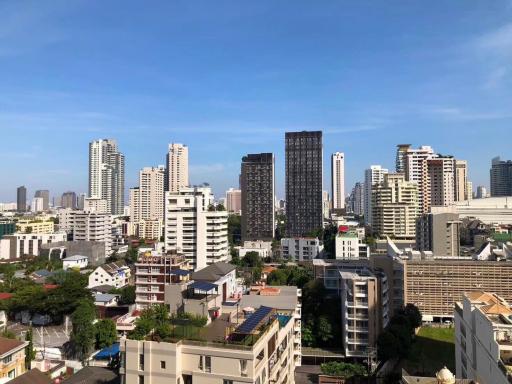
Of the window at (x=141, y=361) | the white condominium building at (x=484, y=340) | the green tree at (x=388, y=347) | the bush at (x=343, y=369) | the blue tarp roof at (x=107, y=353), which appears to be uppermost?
the window at (x=141, y=361)

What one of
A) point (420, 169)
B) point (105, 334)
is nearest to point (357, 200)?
point (420, 169)

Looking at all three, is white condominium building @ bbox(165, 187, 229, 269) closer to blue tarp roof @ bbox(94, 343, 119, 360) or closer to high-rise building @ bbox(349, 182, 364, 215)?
blue tarp roof @ bbox(94, 343, 119, 360)

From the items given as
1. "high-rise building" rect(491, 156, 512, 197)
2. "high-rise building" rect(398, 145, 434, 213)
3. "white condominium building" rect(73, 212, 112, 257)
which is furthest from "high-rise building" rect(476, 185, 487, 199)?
"white condominium building" rect(73, 212, 112, 257)

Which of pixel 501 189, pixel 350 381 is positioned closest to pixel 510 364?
pixel 350 381

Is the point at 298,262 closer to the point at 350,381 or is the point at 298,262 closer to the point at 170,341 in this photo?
the point at 350,381

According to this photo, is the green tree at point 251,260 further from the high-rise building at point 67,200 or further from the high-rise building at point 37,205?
the high-rise building at point 67,200

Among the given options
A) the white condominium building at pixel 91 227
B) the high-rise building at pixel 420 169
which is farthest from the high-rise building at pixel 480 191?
the white condominium building at pixel 91 227

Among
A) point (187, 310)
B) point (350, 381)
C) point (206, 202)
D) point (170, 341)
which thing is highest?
point (206, 202)
